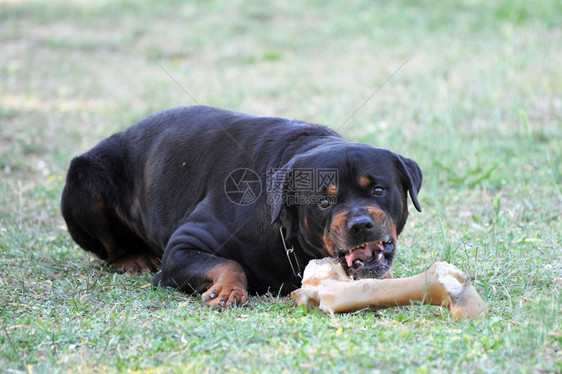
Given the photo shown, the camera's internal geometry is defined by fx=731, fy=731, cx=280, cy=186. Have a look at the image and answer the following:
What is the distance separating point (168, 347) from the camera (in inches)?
129

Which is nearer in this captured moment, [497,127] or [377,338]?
[377,338]

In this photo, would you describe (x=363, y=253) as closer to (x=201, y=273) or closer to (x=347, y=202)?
(x=347, y=202)

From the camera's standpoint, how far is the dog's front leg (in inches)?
160

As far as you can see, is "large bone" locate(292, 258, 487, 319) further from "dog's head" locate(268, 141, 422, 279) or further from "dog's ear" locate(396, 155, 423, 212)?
"dog's ear" locate(396, 155, 423, 212)

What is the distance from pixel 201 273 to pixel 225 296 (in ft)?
1.09

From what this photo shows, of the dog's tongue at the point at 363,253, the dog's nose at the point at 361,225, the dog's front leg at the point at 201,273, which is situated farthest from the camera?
the dog's front leg at the point at 201,273

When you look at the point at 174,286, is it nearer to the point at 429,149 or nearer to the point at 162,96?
the point at 429,149

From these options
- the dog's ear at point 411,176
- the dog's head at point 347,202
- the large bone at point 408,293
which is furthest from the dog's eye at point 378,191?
the large bone at point 408,293

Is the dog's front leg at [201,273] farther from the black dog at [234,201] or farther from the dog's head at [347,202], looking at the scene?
the dog's head at [347,202]

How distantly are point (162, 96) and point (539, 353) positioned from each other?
7.99 m

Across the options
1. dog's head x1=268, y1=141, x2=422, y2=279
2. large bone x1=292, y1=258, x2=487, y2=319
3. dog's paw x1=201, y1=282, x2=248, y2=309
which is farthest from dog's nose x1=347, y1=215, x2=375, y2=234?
dog's paw x1=201, y1=282, x2=248, y2=309

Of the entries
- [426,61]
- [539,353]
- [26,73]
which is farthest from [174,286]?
[26,73]

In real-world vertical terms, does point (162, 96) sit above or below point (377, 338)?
below

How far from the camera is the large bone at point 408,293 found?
11.9 ft
